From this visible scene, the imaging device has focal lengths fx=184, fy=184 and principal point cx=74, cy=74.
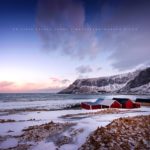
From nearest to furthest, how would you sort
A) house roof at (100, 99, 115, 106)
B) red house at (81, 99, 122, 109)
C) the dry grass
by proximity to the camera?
1. the dry grass
2. red house at (81, 99, 122, 109)
3. house roof at (100, 99, 115, 106)

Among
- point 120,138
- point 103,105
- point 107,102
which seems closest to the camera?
point 120,138

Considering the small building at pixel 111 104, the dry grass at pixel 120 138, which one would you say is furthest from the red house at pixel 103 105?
the dry grass at pixel 120 138

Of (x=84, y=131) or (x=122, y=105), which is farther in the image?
(x=122, y=105)

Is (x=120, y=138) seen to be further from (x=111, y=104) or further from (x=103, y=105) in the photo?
(x=111, y=104)

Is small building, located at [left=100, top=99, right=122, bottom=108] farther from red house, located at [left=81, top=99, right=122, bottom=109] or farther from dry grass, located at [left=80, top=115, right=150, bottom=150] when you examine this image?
dry grass, located at [left=80, top=115, right=150, bottom=150]

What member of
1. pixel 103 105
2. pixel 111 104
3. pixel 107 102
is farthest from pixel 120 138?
pixel 107 102

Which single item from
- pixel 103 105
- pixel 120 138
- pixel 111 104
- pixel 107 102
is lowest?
pixel 120 138

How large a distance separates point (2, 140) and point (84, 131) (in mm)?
7273

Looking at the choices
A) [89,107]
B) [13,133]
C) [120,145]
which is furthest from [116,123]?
[89,107]

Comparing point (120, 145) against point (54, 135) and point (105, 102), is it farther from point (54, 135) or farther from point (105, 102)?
point (105, 102)

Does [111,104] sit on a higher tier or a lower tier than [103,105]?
higher

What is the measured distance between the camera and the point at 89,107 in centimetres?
5312

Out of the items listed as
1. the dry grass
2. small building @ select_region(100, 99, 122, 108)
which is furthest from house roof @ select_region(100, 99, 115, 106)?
the dry grass

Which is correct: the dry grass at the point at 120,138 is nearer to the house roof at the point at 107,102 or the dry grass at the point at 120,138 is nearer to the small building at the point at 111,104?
the small building at the point at 111,104
